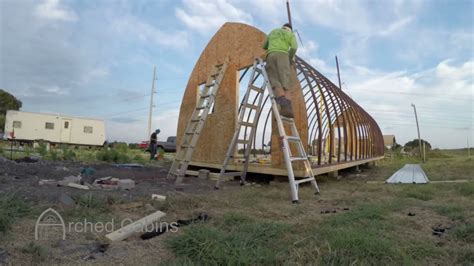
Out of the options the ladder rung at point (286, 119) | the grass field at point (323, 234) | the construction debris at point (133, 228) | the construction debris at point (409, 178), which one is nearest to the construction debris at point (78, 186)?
the grass field at point (323, 234)

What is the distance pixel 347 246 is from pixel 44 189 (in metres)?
3.56

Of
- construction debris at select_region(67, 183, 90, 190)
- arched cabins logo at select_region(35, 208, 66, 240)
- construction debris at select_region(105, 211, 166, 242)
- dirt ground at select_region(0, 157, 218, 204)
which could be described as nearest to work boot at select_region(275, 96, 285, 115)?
dirt ground at select_region(0, 157, 218, 204)

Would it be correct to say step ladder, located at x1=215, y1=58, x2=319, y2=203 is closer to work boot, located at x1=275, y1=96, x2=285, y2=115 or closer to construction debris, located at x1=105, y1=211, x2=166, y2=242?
work boot, located at x1=275, y1=96, x2=285, y2=115

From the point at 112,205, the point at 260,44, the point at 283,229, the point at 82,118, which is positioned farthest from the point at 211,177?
the point at 82,118

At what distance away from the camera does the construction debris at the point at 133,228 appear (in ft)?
8.54

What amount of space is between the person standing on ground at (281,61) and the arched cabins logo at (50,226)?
3250 mm

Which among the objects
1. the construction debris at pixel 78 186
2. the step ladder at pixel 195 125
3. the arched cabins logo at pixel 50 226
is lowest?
the arched cabins logo at pixel 50 226

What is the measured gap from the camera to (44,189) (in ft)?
13.5

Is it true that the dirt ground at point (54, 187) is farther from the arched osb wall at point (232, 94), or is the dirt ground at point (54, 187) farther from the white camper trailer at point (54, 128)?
the white camper trailer at point (54, 128)

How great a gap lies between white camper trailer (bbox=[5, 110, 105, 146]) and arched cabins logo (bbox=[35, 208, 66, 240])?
2205cm

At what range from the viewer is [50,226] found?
279 centimetres

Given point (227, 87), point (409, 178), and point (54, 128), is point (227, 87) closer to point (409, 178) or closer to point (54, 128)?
point (409, 178)

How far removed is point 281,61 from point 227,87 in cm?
213

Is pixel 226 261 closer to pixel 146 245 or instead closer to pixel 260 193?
pixel 146 245
